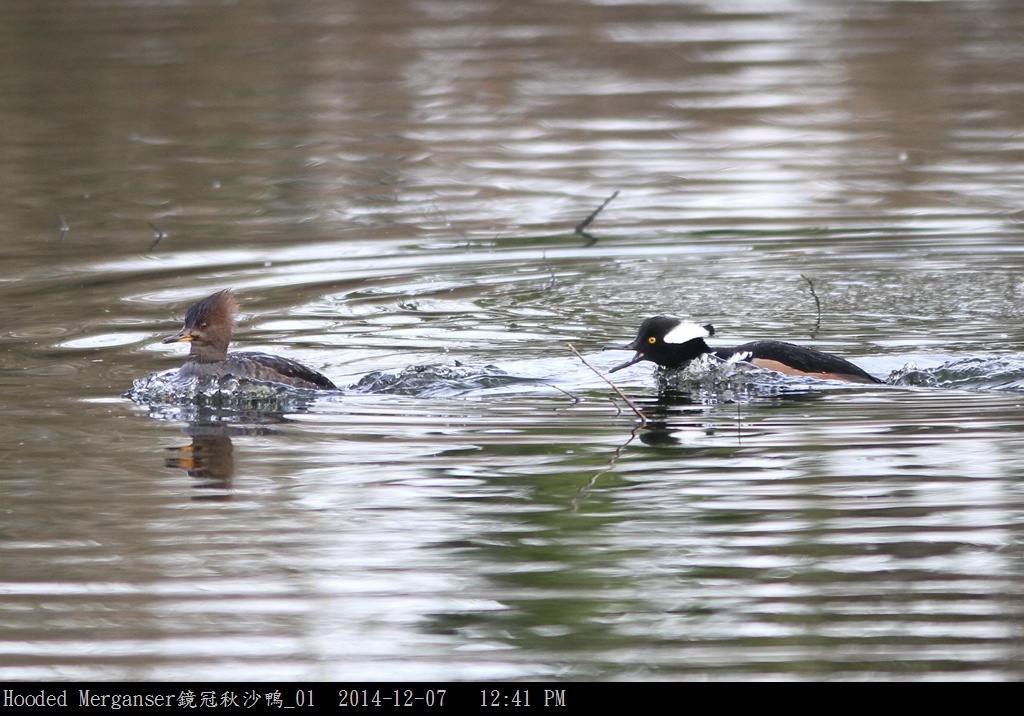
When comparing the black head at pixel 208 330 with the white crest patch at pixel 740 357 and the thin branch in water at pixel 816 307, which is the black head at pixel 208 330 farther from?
the thin branch in water at pixel 816 307

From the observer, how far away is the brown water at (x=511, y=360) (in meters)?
6.05

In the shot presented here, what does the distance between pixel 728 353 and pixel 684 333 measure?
12.9 inches

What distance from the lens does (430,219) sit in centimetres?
1516

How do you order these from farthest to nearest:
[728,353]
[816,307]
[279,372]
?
[816,307]
[728,353]
[279,372]

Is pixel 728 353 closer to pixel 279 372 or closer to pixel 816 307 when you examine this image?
pixel 816 307

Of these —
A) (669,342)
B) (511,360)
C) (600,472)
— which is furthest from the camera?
(511,360)

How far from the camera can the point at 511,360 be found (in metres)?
10.2

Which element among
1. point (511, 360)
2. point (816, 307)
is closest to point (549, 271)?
point (816, 307)

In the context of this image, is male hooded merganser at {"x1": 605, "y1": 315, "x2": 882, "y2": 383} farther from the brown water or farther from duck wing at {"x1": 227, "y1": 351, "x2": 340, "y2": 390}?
duck wing at {"x1": 227, "y1": 351, "x2": 340, "y2": 390}

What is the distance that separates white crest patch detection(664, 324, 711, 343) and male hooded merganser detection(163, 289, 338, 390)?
6.53ft

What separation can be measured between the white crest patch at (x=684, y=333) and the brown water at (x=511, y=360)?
327mm

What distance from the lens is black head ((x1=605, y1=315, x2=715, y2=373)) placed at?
9883mm
